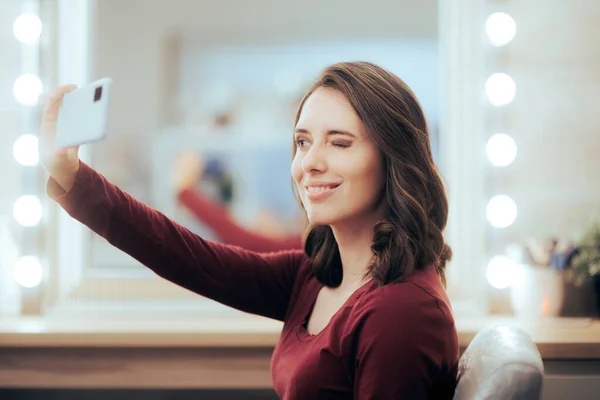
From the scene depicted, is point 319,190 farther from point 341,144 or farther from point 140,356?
point 140,356

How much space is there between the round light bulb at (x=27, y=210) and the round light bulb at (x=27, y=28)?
321 millimetres

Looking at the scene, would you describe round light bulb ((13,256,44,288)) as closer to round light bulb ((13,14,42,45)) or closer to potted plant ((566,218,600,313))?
round light bulb ((13,14,42,45))

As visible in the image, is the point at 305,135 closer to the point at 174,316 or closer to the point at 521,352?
the point at 521,352

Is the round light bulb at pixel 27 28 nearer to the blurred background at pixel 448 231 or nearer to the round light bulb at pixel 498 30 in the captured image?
the blurred background at pixel 448 231

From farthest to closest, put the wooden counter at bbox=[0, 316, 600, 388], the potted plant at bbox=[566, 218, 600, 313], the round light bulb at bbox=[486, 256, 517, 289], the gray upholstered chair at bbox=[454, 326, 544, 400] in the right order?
Answer: the round light bulb at bbox=[486, 256, 517, 289] < the potted plant at bbox=[566, 218, 600, 313] < the wooden counter at bbox=[0, 316, 600, 388] < the gray upholstered chair at bbox=[454, 326, 544, 400]

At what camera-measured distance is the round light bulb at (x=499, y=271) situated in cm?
136

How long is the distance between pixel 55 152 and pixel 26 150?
596 millimetres

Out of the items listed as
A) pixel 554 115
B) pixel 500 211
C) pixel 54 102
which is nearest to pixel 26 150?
pixel 54 102

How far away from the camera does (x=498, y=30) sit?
1375 millimetres

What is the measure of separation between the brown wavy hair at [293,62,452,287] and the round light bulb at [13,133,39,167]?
2.62ft

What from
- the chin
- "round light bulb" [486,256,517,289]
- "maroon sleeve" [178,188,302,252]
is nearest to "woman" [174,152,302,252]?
"maroon sleeve" [178,188,302,252]

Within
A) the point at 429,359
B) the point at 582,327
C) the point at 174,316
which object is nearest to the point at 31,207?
the point at 174,316

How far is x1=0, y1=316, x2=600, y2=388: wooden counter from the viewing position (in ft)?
3.67

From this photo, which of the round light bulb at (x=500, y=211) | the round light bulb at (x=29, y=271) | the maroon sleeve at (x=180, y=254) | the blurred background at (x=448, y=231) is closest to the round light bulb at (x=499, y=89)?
the blurred background at (x=448, y=231)
